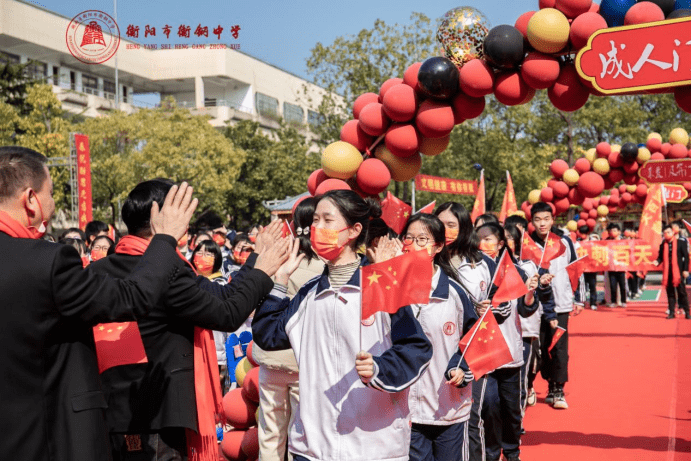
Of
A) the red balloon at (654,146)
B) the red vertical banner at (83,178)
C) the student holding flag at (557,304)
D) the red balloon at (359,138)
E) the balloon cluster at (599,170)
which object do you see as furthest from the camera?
the red vertical banner at (83,178)

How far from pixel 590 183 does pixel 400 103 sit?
580cm

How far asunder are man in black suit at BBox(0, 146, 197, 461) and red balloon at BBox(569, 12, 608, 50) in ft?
12.1

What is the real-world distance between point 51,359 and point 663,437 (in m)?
5.32

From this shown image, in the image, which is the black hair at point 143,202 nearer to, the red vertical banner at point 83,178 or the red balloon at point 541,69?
the red balloon at point 541,69

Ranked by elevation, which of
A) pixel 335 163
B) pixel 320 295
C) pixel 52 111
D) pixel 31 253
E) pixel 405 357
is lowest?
pixel 405 357

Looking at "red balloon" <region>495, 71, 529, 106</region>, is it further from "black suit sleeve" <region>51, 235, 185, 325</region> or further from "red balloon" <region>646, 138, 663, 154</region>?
"red balloon" <region>646, 138, 663, 154</region>

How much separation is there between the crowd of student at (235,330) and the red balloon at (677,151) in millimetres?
8074

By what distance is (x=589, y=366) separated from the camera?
9227 millimetres

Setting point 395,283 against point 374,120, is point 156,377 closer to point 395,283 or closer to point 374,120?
point 395,283

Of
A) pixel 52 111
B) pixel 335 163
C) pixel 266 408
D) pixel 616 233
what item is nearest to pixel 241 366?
pixel 266 408

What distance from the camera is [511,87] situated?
5.29m

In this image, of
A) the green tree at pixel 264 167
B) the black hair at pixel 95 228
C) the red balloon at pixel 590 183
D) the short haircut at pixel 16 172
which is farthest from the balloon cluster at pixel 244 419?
the green tree at pixel 264 167

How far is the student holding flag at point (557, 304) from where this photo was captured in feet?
22.3

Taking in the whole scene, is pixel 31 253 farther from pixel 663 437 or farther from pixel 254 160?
pixel 254 160
